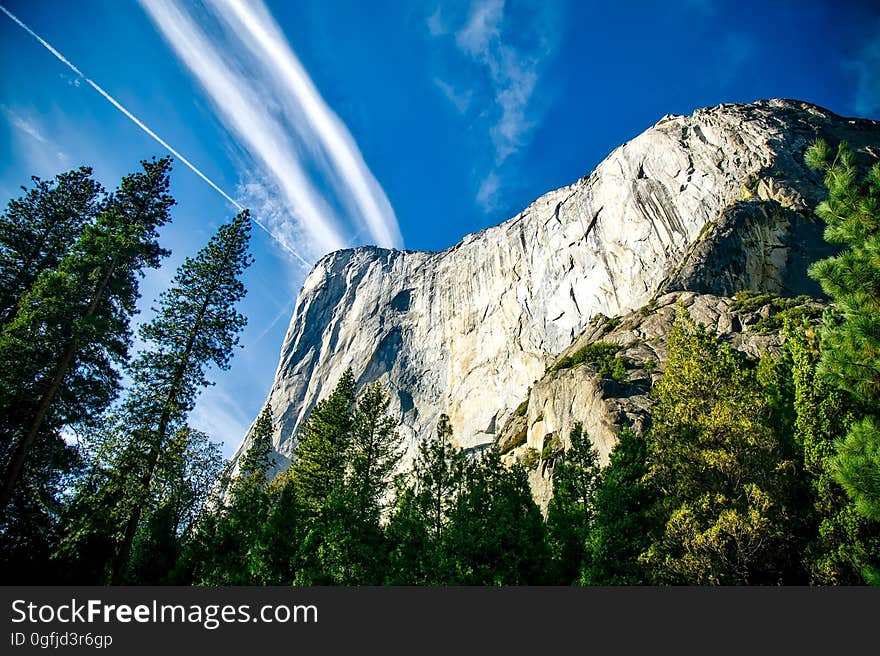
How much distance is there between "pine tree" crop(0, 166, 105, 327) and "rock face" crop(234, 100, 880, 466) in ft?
108

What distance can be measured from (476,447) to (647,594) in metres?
63.3

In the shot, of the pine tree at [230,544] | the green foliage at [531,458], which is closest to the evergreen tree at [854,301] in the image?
the pine tree at [230,544]

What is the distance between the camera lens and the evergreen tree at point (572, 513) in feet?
56.8

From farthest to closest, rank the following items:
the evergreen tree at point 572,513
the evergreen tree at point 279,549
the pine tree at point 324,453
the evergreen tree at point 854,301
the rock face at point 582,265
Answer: the rock face at point 582,265 → the pine tree at point 324,453 → the evergreen tree at point 572,513 → the evergreen tree at point 279,549 → the evergreen tree at point 854,301

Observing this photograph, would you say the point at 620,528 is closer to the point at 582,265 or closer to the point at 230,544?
the point at 230,544

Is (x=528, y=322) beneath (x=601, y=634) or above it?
above

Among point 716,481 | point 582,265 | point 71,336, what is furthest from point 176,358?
point 582,265

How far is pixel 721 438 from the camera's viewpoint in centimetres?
1454

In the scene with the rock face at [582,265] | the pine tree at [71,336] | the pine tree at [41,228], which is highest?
the rock face at [582,265]

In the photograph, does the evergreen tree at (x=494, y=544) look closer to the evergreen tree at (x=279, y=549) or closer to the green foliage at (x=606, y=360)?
the evergreen tree at (x=279, y=549)

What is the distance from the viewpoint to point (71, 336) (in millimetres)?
17781

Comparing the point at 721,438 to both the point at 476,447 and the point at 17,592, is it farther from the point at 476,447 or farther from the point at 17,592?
the point at 476,447

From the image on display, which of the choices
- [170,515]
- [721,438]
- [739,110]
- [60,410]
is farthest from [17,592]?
[739,110]

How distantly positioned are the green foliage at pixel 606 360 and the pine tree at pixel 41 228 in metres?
34.4
